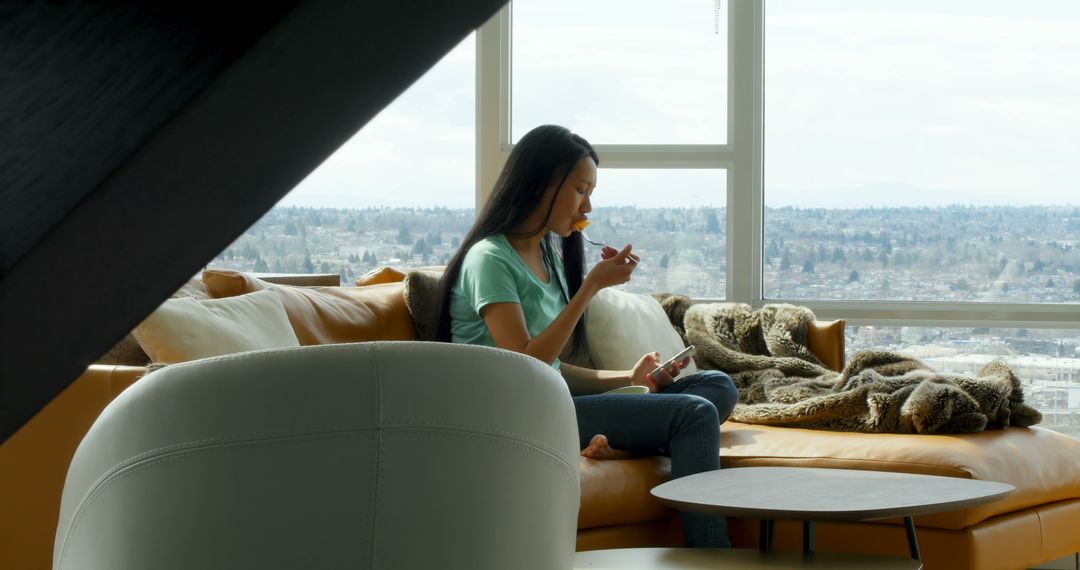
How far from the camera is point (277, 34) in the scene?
15 centimetres

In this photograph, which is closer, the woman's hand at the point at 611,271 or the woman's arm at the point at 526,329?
the woman's arm at the point at 526,329

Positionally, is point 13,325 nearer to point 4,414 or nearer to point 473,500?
point 4,414

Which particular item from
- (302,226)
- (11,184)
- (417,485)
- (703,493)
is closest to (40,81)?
(11,184)

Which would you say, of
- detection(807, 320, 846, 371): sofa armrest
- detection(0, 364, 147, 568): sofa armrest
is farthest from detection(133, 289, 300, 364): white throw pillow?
detection(807, 320, 846, 371): sofa armrest

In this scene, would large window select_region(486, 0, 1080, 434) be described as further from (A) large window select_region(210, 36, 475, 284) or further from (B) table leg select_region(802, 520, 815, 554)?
(B) table leg select_region(802, 520, 815, 554)

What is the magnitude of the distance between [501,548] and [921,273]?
3.56 m

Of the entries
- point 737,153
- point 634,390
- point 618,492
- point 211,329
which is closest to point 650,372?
point 634,390

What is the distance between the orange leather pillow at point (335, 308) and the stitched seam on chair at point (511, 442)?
1673 mm

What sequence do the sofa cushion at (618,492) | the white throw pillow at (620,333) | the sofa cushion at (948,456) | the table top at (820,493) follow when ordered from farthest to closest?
1. the white throw pillow at (620,333)
2. the sofa cushion at (948,456)
3. the sofa cushion at (618,492)
4. the table top at (820,493)

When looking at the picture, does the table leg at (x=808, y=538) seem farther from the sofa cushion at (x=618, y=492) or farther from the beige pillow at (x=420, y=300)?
the beige pillow at (x=420, y=300)

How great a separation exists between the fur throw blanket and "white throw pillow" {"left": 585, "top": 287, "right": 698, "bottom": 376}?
0.18m

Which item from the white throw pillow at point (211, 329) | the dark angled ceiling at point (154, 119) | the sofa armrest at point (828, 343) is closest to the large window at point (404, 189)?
the sofa armrest at point (828, 343)

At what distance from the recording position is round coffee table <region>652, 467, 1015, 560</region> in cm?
197

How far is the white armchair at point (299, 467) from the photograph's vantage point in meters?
0.92
